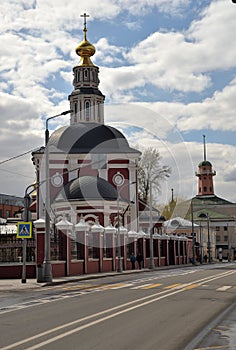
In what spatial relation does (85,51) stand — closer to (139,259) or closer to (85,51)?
(85,51)

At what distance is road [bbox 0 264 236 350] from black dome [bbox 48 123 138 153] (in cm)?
4030

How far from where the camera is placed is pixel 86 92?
67250 mm

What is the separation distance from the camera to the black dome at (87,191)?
162ft

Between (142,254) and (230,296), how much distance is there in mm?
29567

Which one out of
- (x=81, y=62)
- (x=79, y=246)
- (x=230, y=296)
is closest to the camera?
(x=230, y=296)

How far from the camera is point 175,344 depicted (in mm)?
9273

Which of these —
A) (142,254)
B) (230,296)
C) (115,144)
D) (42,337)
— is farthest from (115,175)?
(42,337)

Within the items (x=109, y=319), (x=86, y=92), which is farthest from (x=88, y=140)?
(x=109, y=319)

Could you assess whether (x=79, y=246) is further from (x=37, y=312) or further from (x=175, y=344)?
(x=175, y=344)

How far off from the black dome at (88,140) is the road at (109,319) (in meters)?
40.3

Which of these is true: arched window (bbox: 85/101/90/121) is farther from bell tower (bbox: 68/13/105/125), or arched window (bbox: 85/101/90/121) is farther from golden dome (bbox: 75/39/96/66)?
golden dome (bbox: 75/39/96/66)

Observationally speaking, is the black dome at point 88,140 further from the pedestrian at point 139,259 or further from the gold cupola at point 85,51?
the pedestrian at point 139,259

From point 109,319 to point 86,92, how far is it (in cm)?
5672

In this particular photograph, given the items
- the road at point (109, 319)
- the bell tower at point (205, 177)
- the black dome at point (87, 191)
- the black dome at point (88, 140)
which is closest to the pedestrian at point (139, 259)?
the black dome at point (87, 191)
